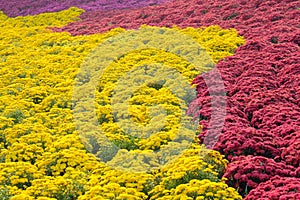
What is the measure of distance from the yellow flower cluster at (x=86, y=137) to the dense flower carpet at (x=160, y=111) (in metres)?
0.03

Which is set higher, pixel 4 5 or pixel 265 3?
pixel 4 5

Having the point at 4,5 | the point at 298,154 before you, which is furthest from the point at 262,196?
the point at 4,5

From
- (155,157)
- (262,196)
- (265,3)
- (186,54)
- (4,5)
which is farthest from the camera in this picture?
(4,5)

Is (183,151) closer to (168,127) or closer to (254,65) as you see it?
(168,127)

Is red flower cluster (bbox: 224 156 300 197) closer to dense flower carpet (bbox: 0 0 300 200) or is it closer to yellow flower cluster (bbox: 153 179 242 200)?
dense flower carpet (bbox: 0 0 300 200)

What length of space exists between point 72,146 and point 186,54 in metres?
6.26

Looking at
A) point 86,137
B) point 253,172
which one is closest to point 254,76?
point 86,137

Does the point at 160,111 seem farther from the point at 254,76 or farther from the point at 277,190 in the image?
the point at 277,190

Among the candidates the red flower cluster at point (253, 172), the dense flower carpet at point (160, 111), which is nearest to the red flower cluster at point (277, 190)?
the dense flower carpet at point (160, 111)

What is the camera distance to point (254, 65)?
1403 cm

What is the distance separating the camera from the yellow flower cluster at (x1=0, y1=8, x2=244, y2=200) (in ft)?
28.9

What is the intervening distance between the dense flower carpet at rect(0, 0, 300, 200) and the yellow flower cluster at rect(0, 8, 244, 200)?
1.1 inches

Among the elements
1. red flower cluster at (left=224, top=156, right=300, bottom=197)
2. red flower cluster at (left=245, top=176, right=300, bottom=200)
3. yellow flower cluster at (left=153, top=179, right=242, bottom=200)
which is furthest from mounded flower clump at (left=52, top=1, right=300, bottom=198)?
yellow flower cluster at (left=153, top=179, right=242, bottom=200)

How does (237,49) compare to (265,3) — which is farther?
(265,3)
